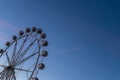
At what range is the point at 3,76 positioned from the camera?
31.1 meters

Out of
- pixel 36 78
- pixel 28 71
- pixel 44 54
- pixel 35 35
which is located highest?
pixel 35 35

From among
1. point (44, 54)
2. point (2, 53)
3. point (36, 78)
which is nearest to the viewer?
point (36, 78)

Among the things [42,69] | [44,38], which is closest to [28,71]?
[42,69]

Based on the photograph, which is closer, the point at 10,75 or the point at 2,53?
the point at 10,75

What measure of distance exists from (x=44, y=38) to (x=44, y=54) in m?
4.36

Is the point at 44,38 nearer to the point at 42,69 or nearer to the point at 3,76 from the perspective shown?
the point at 42,69

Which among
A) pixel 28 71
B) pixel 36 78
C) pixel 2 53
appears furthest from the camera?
pixel 2 53

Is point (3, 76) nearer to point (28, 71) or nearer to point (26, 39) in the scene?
point (28, 71)

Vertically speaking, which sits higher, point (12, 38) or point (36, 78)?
point (12, 38)

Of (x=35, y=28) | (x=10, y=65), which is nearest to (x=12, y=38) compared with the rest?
(x=35, y=28)

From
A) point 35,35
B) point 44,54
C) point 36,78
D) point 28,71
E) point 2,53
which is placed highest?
point 35,35

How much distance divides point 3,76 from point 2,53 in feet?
21.8

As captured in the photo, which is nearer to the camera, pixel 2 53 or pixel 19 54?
pixel 19 54

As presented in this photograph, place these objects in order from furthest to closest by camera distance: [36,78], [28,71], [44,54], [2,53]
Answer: [2,53]
[44,54]
[28,71]
[36,78]
